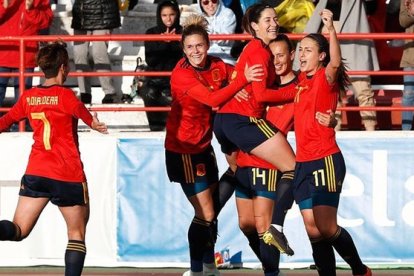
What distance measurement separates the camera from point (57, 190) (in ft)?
34.7

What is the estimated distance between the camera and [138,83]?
50.0 ft

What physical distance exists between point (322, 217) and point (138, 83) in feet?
16.9

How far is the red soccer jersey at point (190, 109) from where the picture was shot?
11594 millimetres

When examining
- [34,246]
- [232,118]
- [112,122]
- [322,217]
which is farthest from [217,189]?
[112,122]

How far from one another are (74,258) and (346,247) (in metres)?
2.22

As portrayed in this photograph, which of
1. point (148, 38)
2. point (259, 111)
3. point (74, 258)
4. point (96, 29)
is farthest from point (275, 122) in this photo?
point (96, 29)

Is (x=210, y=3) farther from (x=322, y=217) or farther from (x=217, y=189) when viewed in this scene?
(x=322, y=217)

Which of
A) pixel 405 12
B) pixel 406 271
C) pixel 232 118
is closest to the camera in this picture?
pixel 232 118

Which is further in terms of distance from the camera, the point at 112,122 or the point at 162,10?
the point at 112,122

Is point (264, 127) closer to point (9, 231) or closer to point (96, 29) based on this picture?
point (9, 231)

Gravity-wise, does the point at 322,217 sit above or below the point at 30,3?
below

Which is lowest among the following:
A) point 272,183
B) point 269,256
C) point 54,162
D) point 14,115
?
point 269,256

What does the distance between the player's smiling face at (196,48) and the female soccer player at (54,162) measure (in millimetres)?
1333

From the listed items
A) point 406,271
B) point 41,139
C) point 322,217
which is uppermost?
point 41,139
